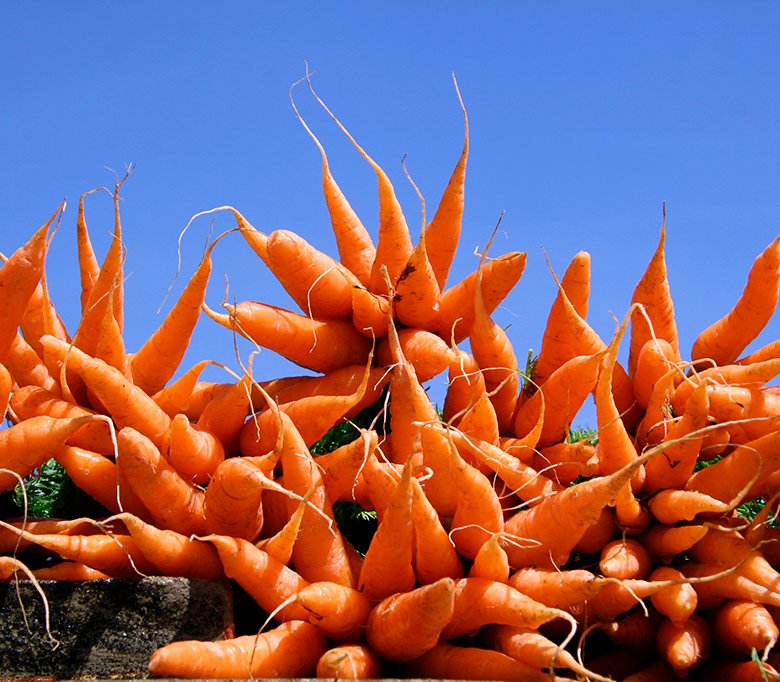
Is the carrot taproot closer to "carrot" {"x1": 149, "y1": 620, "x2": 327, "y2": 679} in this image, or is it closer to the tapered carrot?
"carrot" {"x1": 149, "y1": 620, "x2": 327, "y2": 679}

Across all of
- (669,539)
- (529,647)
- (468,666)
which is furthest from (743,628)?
(468,666)

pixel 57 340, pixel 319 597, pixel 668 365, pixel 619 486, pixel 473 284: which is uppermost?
pixel 473 284

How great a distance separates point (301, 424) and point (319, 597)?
0.58m

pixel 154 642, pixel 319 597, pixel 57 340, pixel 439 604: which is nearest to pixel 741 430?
pixel 439 604

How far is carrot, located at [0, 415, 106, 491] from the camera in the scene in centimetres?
251

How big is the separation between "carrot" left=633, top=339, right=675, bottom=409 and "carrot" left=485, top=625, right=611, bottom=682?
871mm

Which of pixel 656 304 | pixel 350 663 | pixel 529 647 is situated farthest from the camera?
pixel 656 304

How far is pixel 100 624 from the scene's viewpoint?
239cm

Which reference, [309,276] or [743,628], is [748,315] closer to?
[743,628]

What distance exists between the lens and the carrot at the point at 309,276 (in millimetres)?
2834

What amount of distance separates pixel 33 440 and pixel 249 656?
2.76 feet

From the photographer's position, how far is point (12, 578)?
2.46 meters

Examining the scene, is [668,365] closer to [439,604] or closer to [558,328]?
[558,328]

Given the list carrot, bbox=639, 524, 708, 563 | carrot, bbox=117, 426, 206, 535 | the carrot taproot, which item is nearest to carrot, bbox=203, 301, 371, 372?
carrot, bbox=117, 426, 206, 535
